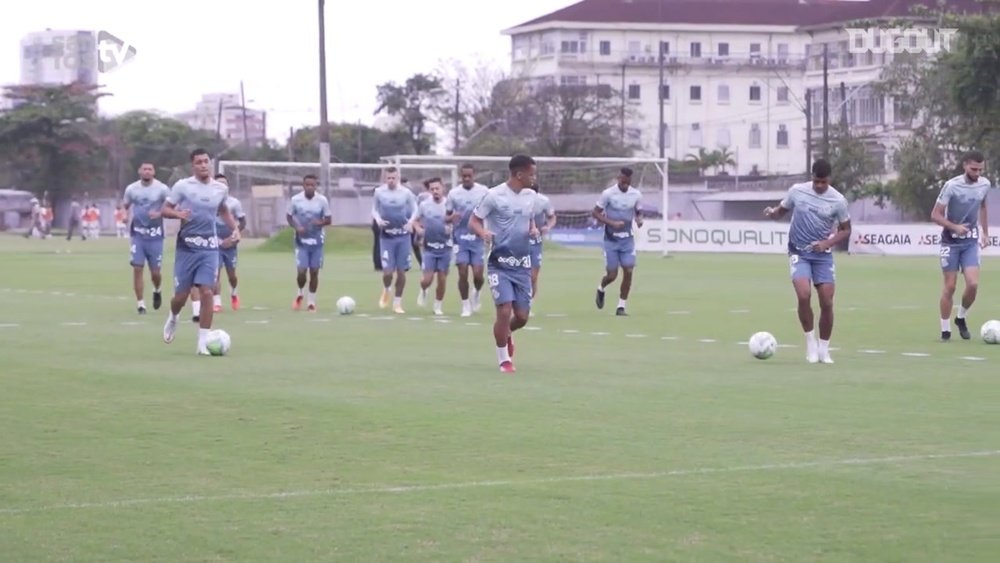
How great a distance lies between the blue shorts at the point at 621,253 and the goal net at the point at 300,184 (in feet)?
93.5

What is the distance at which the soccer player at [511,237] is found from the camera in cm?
1702

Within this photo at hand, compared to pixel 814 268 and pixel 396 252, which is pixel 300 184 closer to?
pixel 396 252

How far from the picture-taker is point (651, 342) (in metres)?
20.6

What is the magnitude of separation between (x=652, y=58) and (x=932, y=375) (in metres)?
120

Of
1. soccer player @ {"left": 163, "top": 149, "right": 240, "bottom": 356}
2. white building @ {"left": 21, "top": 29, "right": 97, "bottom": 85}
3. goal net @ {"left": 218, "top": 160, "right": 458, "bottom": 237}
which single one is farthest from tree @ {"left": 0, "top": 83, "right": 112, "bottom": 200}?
soccer player @ {"left": 163, "top": 149, "right": 240, "bottom": 356}

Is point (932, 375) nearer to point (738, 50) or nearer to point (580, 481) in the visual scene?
point (580, 481)

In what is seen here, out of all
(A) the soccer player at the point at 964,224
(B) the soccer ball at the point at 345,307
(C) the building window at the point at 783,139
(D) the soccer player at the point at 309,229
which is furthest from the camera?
(C) the building window at the point at 783,139

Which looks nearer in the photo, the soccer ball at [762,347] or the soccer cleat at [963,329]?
the soccer ball at [762,347]

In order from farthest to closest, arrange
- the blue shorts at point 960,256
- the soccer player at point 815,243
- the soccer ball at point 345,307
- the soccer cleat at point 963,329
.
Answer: the soccer ball at point 345,307 → the soccer cleat at point 963,329 → the blue shorts at point 960,256 → the soccer player at point 815,243

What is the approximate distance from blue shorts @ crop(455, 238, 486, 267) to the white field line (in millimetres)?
14770

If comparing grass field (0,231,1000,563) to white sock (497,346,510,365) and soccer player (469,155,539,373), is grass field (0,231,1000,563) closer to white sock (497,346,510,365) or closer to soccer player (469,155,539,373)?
white sock (497,346,510,365)

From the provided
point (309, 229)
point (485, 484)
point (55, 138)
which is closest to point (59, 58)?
point (55, 138)

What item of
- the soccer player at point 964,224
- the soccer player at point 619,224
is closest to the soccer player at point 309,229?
the soccer player at point 619,224

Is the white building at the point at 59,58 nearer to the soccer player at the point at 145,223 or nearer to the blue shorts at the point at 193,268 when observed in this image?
the soccer player at the point at 145,223
